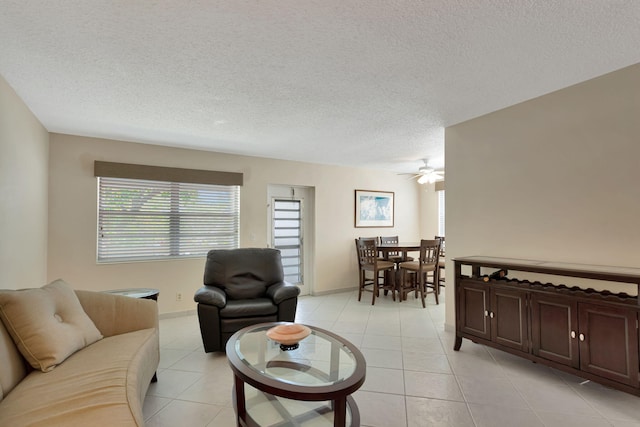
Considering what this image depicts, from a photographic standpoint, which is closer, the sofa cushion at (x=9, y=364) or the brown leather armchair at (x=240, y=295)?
the sofa cushion at (x=9, y=364)

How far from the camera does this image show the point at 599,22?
164cm

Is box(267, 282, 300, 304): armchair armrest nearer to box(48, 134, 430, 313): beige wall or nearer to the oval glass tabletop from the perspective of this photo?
the oval glass tabletop

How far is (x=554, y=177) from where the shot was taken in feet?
8.50

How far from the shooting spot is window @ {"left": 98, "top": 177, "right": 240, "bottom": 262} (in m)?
3.78

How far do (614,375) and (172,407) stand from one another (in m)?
2.89

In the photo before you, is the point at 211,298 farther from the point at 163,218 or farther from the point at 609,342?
the point at 609,342

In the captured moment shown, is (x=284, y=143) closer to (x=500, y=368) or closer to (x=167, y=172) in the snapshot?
(x=167, y=172)

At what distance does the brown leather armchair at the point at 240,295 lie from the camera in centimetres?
284

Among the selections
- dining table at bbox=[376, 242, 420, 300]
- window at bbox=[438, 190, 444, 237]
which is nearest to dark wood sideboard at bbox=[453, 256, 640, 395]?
dining table at bbox=[376, 242, 420, 300]

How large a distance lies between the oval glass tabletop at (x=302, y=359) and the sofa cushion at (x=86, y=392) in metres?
0.57

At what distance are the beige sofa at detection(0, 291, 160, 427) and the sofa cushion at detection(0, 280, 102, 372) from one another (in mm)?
38

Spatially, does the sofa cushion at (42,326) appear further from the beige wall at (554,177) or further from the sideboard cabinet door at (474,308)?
the beige wall at (554,177)

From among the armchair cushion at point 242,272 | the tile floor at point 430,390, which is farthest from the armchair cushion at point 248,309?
the tile floor at point 430,390

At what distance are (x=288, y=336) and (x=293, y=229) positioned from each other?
3.41 m
